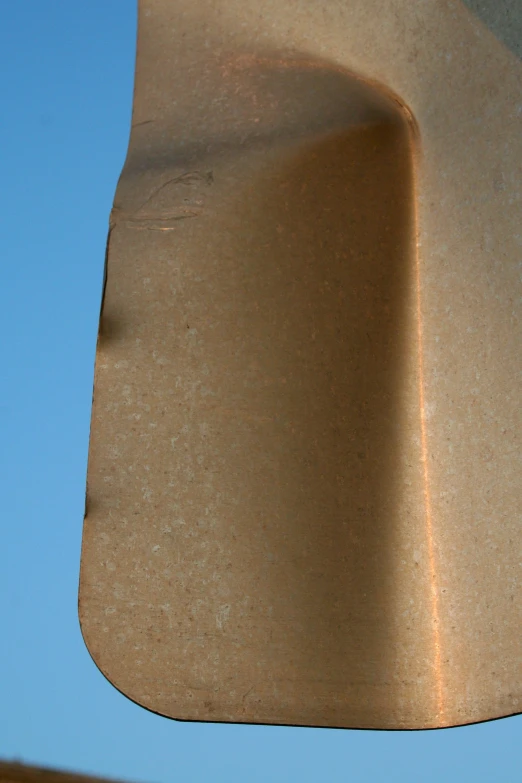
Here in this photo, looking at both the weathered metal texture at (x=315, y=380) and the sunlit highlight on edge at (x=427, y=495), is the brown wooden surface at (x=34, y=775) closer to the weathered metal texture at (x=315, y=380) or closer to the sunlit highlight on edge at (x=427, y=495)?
the weathered metal texture at (x=315, y=380)

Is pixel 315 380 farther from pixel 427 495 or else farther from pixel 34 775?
pixel 34 775

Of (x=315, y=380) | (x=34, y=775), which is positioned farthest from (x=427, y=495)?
(x=34, y=775)

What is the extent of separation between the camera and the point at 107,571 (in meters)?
1.43

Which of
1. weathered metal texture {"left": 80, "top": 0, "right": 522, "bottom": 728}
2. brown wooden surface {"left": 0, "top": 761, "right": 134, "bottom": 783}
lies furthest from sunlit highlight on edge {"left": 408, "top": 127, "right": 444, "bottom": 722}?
brown wooden surface {"left": 0, "top": 761, "right": 134, "bottom": 783}

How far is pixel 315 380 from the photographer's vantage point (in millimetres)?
1541

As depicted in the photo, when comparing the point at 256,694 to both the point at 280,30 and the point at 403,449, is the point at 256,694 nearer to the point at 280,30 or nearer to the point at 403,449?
the point at 403,449

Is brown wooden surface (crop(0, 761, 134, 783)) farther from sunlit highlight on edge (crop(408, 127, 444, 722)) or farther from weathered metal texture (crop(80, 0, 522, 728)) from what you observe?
sunlit highlight on edge (crop(408, 127, 444, 722))

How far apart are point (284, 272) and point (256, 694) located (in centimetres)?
64

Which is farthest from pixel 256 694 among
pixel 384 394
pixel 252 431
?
pixel 384 394

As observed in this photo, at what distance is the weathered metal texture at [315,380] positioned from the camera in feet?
4.73

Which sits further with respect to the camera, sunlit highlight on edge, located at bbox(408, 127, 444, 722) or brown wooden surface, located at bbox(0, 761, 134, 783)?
sunlit highlight on edge, located at bbox(408, 127, 444, 722)

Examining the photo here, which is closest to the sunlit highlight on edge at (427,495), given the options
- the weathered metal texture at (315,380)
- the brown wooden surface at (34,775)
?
the weathered metal texture at (315,380)

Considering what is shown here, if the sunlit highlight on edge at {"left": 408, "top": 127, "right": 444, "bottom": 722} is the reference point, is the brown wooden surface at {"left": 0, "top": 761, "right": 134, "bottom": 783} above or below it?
below

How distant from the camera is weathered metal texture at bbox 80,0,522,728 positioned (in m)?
1.44
